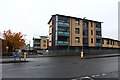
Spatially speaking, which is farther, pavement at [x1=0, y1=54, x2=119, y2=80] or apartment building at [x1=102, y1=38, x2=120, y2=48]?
apartment building at [x1=102, y1=38, x2=120, y2=48]

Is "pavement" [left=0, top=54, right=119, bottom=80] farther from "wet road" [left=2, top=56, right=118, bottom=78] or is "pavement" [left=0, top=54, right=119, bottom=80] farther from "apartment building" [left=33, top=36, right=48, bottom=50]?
"apartment building" [left=33, top=36, right=48, bottom=50]

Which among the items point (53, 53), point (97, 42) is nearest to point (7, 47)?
point (53, 53)

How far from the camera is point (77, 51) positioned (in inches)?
1748

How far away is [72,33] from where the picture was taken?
148 ft

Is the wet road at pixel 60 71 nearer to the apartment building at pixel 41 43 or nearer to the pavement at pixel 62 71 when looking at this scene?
the pavement at pixel 62 71

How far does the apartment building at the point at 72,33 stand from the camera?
4291 cm

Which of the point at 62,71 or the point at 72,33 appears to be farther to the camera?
the point at 72,33

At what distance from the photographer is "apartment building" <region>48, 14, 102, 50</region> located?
42.9m

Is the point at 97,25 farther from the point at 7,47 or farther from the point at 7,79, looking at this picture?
the point at 7,79

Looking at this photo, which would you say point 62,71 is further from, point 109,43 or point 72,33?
point 109,43

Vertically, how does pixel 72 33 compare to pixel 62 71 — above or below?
above

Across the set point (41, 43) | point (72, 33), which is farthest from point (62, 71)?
point (41, 43)

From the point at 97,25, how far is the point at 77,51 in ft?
51.6

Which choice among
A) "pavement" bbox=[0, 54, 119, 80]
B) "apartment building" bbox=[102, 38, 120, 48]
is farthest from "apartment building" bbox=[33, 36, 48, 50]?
"pavement" bbox=[0, 54, 119, 80]
